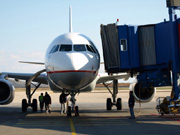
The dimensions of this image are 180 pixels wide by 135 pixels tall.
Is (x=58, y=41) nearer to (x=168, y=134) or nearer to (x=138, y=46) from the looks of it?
(x=138, y=46)

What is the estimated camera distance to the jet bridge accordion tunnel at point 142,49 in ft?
48.5

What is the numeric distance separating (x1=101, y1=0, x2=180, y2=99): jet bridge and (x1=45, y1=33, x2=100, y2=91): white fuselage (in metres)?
0.98

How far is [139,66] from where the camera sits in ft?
49.8

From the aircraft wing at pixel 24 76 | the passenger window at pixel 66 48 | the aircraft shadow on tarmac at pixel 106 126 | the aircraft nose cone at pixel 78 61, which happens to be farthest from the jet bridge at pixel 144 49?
the aircraft wing at pixel 24 76

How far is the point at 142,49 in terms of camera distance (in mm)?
15188

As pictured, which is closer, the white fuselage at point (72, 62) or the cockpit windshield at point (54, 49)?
the white fuselage at point (72, 62)

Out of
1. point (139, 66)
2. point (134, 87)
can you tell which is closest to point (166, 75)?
point (139, 66)

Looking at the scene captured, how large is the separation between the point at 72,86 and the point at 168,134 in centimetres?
616

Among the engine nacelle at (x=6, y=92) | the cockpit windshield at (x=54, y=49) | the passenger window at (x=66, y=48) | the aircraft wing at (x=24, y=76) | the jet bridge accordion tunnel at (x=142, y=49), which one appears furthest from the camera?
the aircraft wing at (x=24, y=76)

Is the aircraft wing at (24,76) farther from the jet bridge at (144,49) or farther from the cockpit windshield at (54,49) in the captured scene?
the jet bridge at (144,49)

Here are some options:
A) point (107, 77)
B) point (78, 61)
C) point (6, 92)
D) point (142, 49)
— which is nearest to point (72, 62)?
point (78, 61)

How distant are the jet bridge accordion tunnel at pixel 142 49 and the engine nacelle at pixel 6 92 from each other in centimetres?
657

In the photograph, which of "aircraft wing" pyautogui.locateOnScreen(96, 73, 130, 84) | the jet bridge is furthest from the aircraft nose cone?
"aircraft wing" pyautogui.locateOnScreen(96, 73, 130, 84)

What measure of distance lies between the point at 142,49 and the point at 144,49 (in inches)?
4.0
